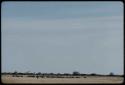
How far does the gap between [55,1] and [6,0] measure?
0.73 metres

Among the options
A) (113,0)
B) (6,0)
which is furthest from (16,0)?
(113,0)

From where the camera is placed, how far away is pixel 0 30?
5.91 m

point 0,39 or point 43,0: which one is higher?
point 43,0

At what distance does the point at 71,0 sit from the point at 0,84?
64.4 inches

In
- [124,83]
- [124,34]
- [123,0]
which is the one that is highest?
[123,0]

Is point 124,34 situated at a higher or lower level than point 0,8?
lower

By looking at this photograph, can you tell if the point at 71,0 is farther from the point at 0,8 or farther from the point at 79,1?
the point at 0,8

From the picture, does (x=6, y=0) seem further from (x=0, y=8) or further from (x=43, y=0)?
(x=43, y=0)

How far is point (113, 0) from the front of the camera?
589 centimetres

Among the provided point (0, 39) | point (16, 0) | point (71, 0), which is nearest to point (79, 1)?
point (71, 0)

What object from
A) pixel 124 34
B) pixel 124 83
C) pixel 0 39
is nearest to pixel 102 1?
pixel 124 34

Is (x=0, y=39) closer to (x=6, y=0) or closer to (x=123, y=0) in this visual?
(x=6, y=0)

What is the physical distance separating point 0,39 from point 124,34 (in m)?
1.86

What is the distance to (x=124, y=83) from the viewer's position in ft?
19.2
